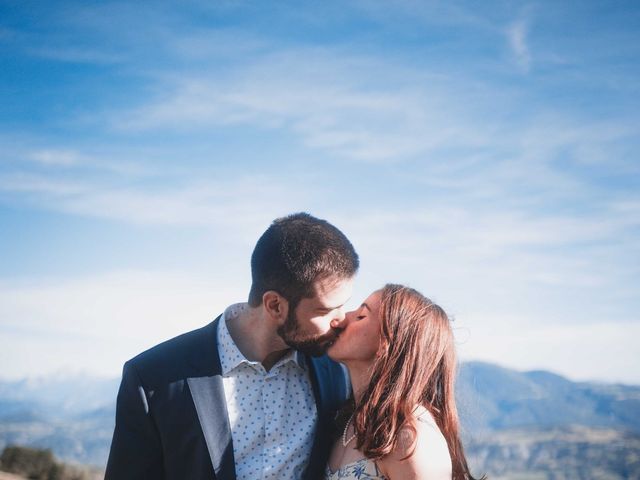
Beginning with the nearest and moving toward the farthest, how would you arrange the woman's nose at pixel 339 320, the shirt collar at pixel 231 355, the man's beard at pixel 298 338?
the shirt collar at pixel 231 355
the man's beard at pixel 298 338
the woman's nose at pixel 339 320

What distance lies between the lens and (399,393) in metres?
4.66

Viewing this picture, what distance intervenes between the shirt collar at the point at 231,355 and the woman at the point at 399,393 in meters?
0.28

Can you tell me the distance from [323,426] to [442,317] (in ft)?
4.42

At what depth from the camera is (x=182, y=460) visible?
4.52 m

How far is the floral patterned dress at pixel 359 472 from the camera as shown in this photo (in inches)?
185

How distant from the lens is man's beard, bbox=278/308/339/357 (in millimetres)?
5016

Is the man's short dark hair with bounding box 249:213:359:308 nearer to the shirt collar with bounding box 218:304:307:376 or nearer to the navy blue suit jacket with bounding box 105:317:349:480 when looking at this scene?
the shirt collar with bounding box 218:304:307:376

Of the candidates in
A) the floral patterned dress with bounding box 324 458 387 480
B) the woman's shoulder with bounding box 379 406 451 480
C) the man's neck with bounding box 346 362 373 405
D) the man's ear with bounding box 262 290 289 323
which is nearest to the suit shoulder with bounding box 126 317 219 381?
the man's ear with bounding box 262 290 289 323

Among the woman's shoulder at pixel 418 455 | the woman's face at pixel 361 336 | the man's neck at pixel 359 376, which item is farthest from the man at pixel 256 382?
the woman's shoulder at pixel 418 455

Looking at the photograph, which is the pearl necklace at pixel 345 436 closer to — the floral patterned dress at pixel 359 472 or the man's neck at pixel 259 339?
the floral patterned dress at pixel 359 472

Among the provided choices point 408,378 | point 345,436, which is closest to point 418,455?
point 408,378

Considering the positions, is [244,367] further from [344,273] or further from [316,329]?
[344,273]

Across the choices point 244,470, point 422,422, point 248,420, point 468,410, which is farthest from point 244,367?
point 468,410

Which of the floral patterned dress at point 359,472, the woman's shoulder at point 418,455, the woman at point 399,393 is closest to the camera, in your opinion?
the woman's shoulder at point 418,455
